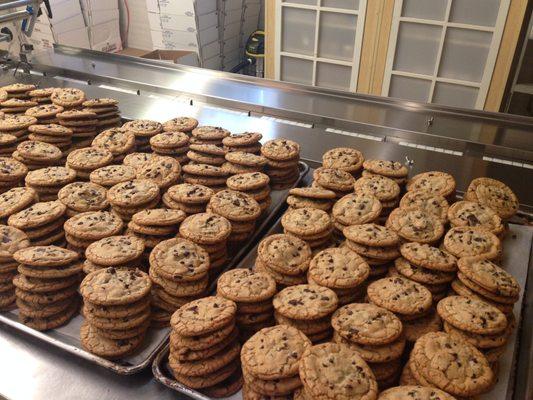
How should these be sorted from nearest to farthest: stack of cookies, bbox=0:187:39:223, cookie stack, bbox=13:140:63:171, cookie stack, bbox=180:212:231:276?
cookie stack, bbox=180:212:231:276
stack of cookies, bbox=0:187:39:223
cookie stack, bbox=13:140:63:171

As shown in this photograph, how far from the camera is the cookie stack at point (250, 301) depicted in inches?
63.9

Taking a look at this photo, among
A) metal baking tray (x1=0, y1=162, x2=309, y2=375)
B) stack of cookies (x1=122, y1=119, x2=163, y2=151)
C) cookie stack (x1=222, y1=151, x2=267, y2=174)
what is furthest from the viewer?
stack of cookies (x1=122, y1=119, x2=163, y2=151)

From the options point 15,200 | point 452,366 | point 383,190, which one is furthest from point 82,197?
point 452,366

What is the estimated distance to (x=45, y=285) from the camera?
5.79 feet

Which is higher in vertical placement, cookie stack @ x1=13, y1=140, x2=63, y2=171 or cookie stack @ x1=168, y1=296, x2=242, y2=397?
cookie stack @ x1=13, y1=140, x2=63, y2=171

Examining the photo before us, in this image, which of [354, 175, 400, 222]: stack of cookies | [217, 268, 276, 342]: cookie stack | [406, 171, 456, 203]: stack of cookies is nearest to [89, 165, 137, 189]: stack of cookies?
[217, 268, 276, 342]: cookie stack

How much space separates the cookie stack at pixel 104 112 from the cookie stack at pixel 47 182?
2.26ft

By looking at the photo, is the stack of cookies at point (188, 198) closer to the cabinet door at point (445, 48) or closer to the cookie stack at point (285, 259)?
the cookie stack at point (285, 259)

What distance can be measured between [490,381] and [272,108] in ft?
7.42

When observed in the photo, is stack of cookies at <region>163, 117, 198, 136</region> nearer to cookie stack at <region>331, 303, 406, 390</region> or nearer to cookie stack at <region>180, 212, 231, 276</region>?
cookie stack at <region>180, 212, 231, 276</region>

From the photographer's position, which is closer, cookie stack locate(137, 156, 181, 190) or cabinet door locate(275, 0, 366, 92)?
cookie stack locate(137, 156, 181, 190)

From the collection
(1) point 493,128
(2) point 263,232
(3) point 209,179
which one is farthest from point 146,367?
(1) point 493,128

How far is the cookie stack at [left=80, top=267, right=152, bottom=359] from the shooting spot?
5.27ft

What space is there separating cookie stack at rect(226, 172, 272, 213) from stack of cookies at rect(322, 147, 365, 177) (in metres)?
0.40
